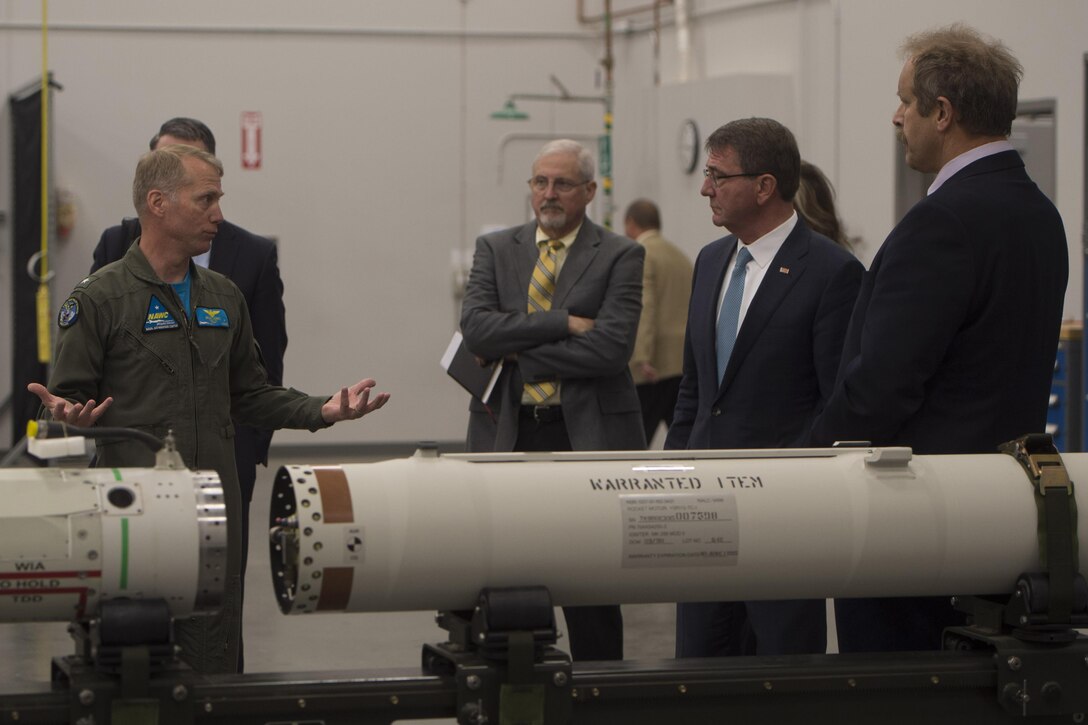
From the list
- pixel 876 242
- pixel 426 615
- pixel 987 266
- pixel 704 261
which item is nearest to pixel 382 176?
pixel 876 242

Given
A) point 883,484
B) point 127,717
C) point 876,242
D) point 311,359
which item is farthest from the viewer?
point 311,359

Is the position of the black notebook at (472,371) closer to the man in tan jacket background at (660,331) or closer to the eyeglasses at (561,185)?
the eyeglasses at (561,185)

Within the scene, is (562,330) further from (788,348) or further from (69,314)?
(69,314)

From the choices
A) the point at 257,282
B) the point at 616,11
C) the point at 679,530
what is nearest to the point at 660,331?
the point at 257,282

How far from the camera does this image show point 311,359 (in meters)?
9.02

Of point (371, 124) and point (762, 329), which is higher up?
point (371, 124)

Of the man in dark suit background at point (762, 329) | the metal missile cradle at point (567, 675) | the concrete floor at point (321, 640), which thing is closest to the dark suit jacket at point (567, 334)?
the man in dark suit background at point (762, 329)

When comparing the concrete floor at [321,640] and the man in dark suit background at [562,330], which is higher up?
the man in dark suit background at [562,330]

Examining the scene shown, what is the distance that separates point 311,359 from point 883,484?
713cm

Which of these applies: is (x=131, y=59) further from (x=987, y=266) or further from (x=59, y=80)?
(x=987, y=266)

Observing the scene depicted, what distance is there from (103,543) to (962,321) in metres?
1.30

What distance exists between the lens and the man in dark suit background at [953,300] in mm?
2258

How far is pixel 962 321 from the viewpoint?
2.28 meters

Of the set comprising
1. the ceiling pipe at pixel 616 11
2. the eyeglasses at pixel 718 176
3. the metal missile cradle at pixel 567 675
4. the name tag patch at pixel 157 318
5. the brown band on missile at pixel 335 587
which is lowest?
the metal missile cradle at pixel 567 675
